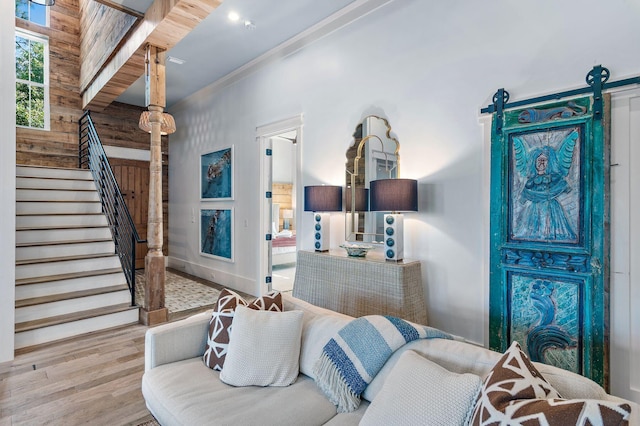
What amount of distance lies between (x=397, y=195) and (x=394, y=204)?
8 cm

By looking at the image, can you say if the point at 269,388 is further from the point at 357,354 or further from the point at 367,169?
the point at 367,169

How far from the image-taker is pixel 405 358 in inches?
56.3

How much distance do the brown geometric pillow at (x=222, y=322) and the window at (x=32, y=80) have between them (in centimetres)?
622

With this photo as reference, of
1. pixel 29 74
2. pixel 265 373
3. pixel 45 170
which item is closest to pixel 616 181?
pixel 265 373

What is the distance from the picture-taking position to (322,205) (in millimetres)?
3576

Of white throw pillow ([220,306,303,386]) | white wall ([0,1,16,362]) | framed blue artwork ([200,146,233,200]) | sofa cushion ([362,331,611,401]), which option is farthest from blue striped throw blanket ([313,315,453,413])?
framed blue artwork ([200,146,233,200])

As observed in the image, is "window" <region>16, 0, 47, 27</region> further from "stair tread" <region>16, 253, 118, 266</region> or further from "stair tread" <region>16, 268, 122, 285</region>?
"stair tread" <region>16, 268, 122, 285</region>

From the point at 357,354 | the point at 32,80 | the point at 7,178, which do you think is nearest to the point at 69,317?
the point at 7,178

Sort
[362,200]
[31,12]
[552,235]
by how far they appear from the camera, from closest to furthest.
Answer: [552,235]
[362,200]
[31,12]

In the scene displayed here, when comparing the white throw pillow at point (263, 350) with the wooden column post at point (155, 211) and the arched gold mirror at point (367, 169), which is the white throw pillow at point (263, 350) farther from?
the wooden column post at point (155, 211)

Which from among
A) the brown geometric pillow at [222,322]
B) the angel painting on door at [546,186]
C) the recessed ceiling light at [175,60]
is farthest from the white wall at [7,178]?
the angel painting on door at [546,186]

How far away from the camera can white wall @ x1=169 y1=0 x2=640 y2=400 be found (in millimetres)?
2379

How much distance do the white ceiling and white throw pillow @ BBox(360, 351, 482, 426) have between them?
3.45m

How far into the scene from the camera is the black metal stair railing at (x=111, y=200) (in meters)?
4.14
